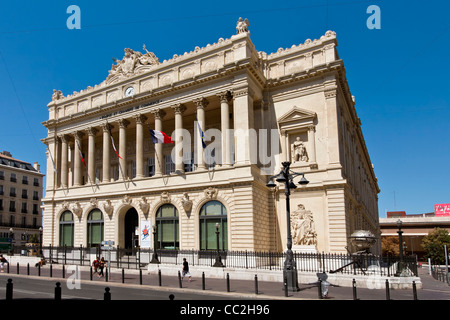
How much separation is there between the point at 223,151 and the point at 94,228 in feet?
53.0

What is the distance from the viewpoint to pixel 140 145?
125 ft

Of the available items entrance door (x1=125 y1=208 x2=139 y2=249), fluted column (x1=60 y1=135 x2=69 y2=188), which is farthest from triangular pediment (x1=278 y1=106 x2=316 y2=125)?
fluted column (x1=60 y1=135 x2=69 y2=188)

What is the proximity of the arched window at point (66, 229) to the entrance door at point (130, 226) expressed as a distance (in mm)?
6860

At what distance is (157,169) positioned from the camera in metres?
36.2

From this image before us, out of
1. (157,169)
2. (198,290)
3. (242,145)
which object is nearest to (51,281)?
(198,290)

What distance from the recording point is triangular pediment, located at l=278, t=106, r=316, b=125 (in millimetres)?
33156

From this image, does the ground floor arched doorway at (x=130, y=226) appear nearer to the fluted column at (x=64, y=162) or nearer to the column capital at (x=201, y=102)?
the fluted column at (x=64, y=162)

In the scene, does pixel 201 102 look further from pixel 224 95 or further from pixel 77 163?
pixel 77 163

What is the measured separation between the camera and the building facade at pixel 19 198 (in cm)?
7588

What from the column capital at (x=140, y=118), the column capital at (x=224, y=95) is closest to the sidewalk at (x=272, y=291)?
the column capital at (x=224, y=95)

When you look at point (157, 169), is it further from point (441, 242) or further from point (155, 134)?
point (441, 242)

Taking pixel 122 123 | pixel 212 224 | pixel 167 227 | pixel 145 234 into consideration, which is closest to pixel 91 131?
pixel 122 123

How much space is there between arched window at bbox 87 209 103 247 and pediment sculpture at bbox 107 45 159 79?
1450 cm
